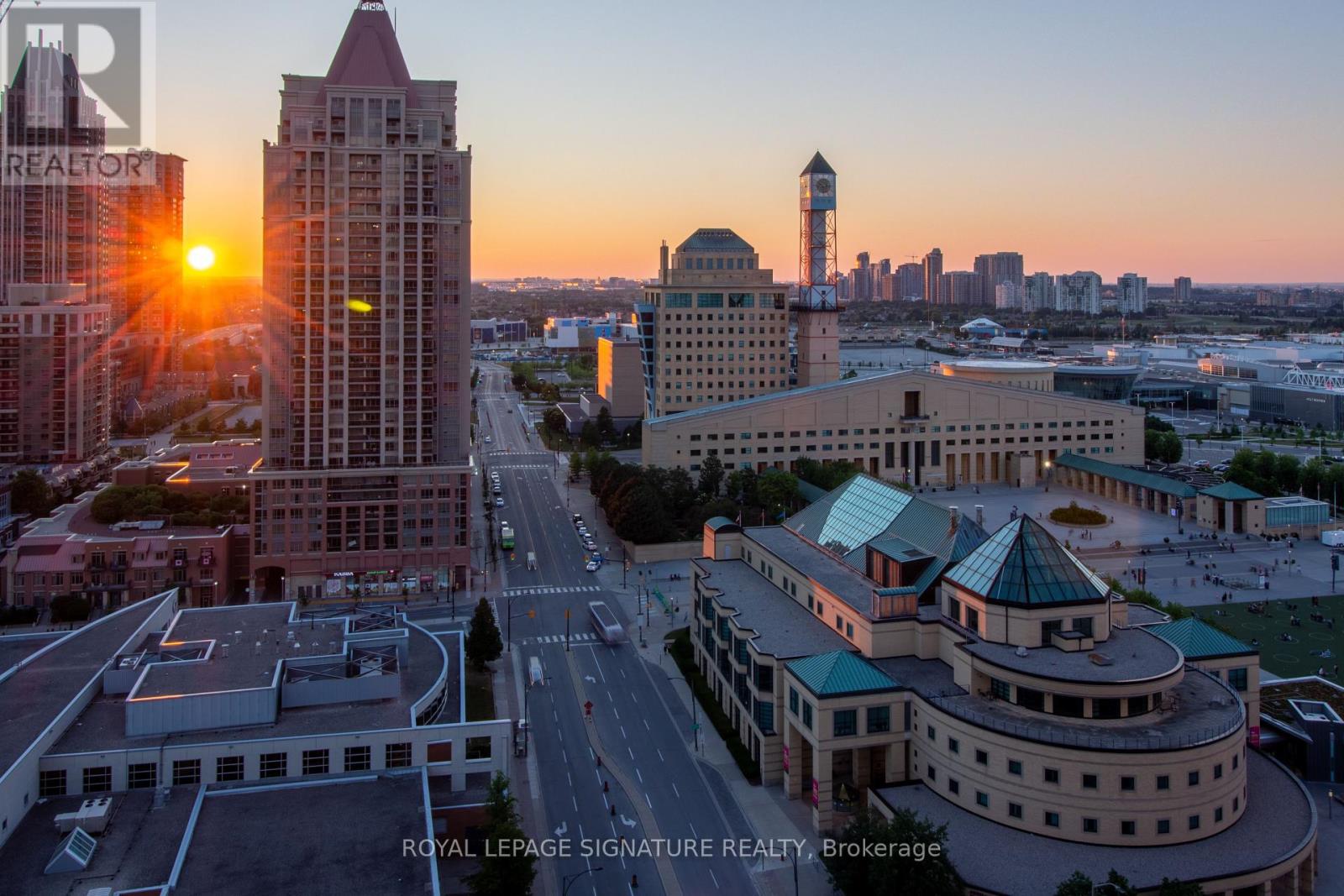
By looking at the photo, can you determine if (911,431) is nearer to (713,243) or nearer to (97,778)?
(713,243)

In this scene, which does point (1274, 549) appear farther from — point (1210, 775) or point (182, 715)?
point (182, 715)

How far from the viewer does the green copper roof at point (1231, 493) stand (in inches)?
3100

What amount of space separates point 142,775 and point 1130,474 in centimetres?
8097

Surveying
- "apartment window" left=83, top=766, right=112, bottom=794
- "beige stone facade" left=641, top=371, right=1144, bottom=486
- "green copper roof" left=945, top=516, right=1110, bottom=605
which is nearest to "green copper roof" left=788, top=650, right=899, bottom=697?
"green copper roof" left=945, top=516, right=1110, bottom=605

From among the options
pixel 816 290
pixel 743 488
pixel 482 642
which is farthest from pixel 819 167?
pixel 482 642

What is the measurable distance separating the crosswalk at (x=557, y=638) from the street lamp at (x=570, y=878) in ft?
75.0

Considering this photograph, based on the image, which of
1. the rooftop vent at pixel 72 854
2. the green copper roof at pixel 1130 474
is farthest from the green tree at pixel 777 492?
the rooftop vent at pixel 72 854

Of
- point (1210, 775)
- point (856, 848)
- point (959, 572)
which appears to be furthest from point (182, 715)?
point (1210, 775)

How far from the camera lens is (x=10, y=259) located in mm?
120812

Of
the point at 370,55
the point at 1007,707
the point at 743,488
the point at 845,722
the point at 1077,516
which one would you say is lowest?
the point at 845,722

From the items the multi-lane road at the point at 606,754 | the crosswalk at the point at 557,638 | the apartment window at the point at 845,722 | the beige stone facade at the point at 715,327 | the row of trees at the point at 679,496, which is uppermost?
the beige stone facade at the point at 715,327

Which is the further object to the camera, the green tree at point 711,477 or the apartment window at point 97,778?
the green tree at point 711,477

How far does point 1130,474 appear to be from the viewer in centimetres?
9106

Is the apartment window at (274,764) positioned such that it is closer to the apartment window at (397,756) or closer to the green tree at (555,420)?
the apartment window at (397,756)
